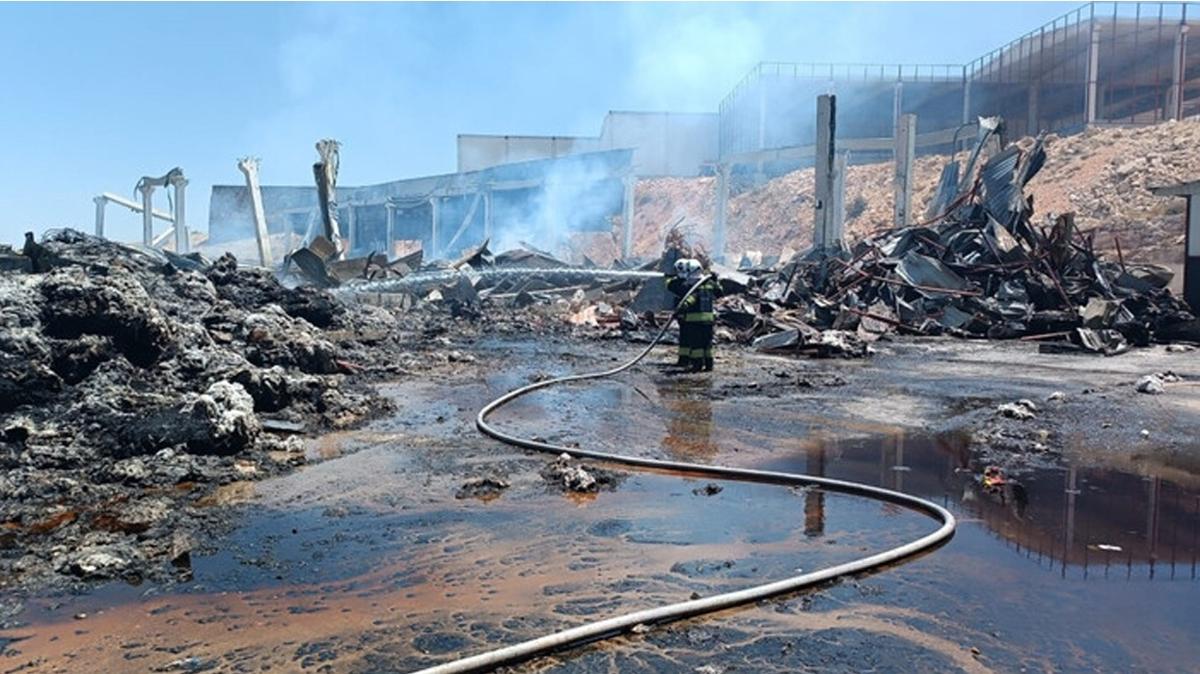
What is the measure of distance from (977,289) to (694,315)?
28.3 feet

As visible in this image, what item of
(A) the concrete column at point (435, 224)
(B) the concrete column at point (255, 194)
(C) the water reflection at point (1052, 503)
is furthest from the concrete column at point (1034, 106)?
(C) the water reflection at point (1052, 503)

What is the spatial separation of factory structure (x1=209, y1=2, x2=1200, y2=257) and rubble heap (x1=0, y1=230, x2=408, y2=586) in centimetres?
2181

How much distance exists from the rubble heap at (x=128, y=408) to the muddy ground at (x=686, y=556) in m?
0.38

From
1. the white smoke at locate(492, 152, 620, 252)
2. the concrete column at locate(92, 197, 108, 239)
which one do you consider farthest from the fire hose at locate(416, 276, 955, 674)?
the concrete column at locate(92, 197, 108, 239)

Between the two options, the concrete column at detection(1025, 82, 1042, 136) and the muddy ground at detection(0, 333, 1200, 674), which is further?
the concrete column at detection(1025, 82, 1042, 136)

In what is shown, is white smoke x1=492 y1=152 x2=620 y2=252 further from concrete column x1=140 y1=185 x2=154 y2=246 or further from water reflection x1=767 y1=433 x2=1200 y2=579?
water reflection x1=767 y1=433 x2=1200 y2=579

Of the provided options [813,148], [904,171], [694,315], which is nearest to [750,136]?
[813,148]

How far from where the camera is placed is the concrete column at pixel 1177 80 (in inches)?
1422

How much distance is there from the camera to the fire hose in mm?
2992

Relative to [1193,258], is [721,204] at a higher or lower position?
higher

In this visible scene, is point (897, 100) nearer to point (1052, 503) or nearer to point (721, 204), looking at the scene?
point (721, 204)

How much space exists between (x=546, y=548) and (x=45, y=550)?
99.3 inches

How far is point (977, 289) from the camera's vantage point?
16.0m

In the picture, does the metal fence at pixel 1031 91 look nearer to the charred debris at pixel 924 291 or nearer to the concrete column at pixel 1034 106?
the concrete column at pixel 1034 106
